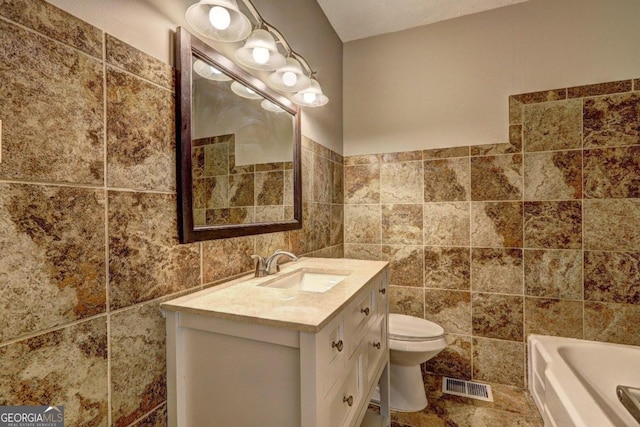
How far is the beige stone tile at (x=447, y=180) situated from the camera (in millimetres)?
2186

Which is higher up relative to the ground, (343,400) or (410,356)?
(343,400)

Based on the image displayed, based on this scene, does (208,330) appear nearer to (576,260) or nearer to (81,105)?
(81,105)

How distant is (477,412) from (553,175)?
1.59m

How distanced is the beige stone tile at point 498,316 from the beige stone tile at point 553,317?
0.16 ft

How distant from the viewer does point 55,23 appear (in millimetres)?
691

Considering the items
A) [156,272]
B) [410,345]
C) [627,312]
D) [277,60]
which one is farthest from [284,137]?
[627,312]

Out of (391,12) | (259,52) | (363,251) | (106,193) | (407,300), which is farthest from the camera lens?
(363,251)

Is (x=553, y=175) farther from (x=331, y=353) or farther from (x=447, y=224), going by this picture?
(x=331, y=353)

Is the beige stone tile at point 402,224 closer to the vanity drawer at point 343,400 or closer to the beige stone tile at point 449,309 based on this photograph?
the beige stone tile at point 449,309

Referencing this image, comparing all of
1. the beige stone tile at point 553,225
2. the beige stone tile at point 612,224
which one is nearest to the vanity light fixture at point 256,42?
the beige stone tile at point 553,225

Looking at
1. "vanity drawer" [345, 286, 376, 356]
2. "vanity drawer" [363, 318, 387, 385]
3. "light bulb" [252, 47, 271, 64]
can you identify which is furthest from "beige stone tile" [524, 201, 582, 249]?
"light bulb" [252, 47, 271, 64]

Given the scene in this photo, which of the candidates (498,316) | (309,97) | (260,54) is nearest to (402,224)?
(498,316)

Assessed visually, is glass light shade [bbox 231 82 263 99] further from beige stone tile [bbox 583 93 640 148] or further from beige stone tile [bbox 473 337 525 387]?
beige stone tile [bbox 473 337 525 387]

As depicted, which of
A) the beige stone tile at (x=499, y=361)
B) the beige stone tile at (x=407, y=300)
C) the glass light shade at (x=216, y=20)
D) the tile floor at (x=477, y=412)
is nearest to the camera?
the glass light shade at (x=216, y=20)
